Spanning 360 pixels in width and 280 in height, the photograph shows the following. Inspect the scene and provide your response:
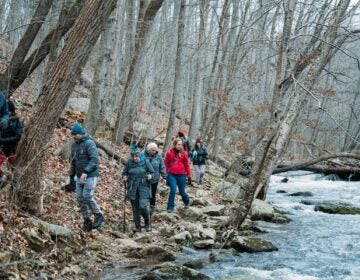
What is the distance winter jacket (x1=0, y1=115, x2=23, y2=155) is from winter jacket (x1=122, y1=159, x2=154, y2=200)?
7.62 ft

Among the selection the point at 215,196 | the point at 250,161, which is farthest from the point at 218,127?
the point at 215,196

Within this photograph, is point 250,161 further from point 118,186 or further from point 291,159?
point 118,186

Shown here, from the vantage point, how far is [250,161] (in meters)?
22.6

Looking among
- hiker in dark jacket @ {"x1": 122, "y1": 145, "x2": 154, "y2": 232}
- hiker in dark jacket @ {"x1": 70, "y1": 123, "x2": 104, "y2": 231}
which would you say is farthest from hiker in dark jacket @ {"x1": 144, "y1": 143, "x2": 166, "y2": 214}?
hiker in dark jacket @ {"x1": 70, "y1": 123, "x2": 104, "y2": 231}

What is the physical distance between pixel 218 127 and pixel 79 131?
44.3 ft

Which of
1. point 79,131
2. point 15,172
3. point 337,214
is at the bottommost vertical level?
point 337,214

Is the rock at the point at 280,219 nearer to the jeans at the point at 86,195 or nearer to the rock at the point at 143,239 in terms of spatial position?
the rock at the point at 143,239

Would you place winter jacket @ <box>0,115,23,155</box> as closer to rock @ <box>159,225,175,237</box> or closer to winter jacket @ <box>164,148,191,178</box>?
rock @ <box>159,225,175,237</box>

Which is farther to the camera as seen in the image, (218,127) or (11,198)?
(218,127)

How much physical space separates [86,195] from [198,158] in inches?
306

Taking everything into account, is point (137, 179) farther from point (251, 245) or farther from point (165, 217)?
point (251, 245)

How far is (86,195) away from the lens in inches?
322

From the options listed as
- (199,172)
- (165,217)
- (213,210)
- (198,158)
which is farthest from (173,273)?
(199,172)

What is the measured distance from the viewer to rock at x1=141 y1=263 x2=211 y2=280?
6.95 metres
